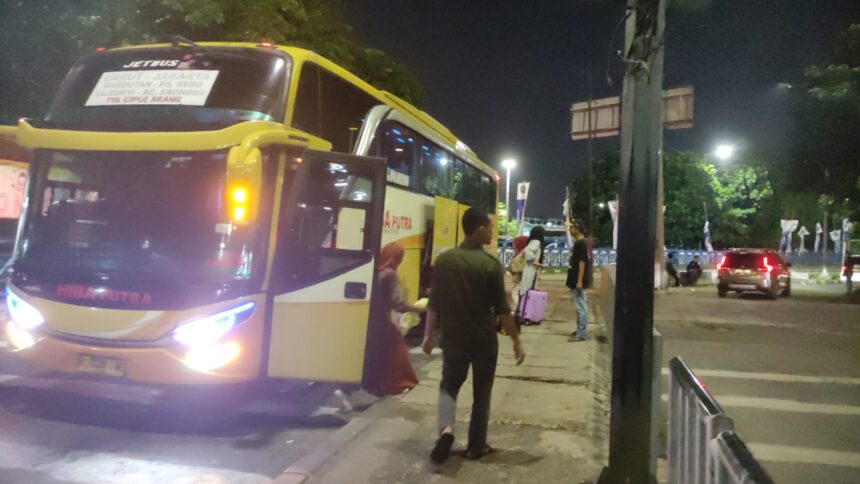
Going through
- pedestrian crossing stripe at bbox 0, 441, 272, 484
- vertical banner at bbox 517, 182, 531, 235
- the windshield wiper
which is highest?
vertical banner at bbox 517, 182, 531, 235

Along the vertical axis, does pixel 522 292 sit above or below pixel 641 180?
below

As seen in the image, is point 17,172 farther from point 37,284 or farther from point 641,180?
point 641,180

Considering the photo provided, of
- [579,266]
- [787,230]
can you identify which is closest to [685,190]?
[787,230]

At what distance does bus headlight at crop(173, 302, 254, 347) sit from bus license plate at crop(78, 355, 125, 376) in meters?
0.59

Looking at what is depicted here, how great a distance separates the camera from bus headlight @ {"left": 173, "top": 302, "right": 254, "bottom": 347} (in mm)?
5504

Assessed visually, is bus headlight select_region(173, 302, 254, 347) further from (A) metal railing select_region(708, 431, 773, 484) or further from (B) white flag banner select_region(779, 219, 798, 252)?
(B) white flag banner select_region(779, 219, 798, 252)

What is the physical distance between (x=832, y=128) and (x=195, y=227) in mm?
21688

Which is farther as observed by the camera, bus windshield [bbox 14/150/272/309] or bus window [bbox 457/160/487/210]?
bus window [bbox 457/160/487/210]

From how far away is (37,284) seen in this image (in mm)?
5910

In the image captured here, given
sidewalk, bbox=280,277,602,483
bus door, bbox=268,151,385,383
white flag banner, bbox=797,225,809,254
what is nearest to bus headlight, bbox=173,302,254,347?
bus door, bbox=268,151,385,383

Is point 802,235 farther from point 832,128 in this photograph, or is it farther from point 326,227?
point 326,227

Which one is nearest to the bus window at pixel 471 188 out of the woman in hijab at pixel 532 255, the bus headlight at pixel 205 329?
the woman in hijab at pixel 532 255

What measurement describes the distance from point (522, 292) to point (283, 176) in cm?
689

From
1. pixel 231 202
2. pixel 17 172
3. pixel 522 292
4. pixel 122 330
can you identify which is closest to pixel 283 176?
pixel 231 202
